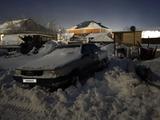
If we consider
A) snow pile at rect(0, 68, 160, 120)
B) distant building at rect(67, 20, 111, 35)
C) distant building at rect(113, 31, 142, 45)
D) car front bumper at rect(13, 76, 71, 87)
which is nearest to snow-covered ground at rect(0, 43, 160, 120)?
snow pile at rect(0, 68, 160, 120)

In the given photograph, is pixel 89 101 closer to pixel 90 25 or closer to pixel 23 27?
pixel 23 27

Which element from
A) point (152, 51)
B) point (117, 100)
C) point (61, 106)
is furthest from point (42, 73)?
point (152, 51)

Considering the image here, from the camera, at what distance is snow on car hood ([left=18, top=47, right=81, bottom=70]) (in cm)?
898

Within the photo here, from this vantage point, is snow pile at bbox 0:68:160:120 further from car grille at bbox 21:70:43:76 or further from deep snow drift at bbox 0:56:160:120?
car grille at bbox 21:70:43:76

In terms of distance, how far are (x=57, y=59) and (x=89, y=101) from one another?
9.66 ft

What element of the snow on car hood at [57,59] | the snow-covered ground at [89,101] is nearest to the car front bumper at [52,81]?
the snow-covered ground at [89,101]

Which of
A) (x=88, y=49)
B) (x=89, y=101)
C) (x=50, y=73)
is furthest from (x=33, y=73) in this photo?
(x=88, y=49)

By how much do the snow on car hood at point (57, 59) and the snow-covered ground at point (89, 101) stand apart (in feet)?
2.57

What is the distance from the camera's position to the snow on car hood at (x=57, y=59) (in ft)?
29.5

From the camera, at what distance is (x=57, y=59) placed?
9844 mm

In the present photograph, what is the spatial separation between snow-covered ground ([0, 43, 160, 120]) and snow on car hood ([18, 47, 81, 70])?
784 mm

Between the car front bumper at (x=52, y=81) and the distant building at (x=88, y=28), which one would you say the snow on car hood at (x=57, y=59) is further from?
the distant building at (x=88, y=28)

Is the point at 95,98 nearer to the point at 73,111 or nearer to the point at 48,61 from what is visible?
the point at 73,111

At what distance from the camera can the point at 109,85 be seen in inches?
351
